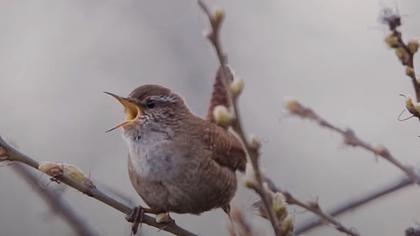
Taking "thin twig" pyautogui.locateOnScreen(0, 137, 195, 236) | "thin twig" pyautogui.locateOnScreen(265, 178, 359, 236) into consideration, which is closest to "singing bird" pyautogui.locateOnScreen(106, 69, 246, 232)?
"thin twig" pyautogui.locateOnScreen(0, 137, 195, 236)

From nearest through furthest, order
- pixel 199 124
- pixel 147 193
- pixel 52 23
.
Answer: pixel 147 193, pixel 199 124, pixel 52 23

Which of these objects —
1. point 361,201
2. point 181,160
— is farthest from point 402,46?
point 181,160

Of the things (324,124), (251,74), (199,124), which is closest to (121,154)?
(251,74)

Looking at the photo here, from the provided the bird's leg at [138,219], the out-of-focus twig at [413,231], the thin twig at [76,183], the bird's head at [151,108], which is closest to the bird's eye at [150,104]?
the bird's head at [151,108]

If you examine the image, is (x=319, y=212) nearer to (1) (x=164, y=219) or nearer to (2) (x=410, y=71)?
(2) (x=410, y=71)

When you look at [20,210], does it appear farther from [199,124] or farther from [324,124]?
[324,124]

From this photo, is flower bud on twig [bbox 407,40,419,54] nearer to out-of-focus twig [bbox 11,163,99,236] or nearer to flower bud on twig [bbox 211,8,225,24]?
flower bud on twig [bbox 211,8,225,24]
